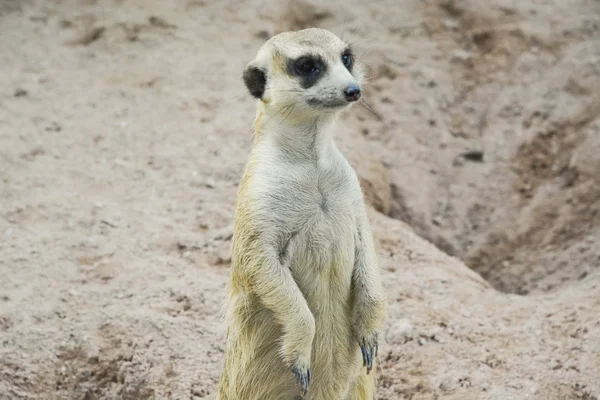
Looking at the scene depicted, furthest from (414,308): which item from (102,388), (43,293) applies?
(43,293)

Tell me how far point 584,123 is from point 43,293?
12.4 ft

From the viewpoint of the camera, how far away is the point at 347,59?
3.06m

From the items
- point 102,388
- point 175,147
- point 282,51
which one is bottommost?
point 102,388

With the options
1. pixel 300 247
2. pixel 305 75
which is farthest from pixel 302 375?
pixel 305 75

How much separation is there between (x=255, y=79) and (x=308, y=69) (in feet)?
0.78

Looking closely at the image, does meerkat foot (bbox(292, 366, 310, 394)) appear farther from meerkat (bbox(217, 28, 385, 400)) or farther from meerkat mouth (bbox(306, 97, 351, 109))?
meerkat mouth (bbox(306, 97, 351, 109))

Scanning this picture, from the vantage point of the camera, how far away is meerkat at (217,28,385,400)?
2.81 meters

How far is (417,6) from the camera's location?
21.7 feet

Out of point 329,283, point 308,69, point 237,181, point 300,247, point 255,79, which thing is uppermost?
point 308,69

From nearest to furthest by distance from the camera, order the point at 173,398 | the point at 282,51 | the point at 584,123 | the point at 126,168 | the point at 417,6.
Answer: the point at 282,51
the point at 173,398
the point at 126,168
the point at 584,123
the point at 417,6

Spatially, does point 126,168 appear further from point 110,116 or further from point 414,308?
point 414,308

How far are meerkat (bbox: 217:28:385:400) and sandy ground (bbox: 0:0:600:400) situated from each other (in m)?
0.77

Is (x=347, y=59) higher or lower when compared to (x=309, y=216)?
higher

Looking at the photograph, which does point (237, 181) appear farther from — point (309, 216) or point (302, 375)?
point (302, 375)
